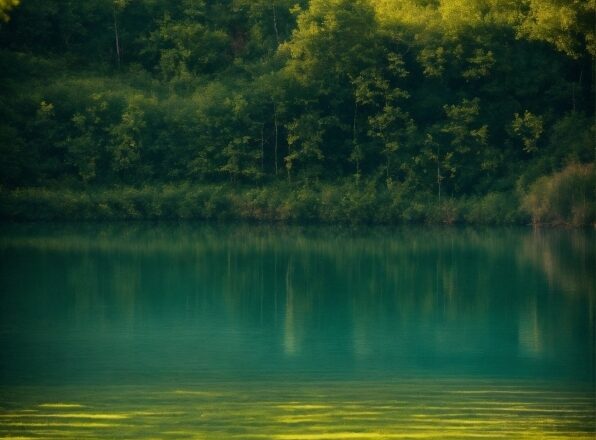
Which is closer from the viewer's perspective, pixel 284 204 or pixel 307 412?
pixel 307 412

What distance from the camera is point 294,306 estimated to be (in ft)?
55.3

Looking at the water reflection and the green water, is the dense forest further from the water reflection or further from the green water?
the green water

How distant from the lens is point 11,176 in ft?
112

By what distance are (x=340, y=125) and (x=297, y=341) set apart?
2269 cm

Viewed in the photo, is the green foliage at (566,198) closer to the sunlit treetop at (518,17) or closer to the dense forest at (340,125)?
the dense forest at (340,125)

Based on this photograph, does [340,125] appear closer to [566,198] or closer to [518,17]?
[518,17]

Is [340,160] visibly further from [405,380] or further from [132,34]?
[405,380]

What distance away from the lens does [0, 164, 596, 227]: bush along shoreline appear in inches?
1273

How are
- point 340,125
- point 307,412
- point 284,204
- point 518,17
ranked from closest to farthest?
point 307,412
point 284,204
point 518,17
point 340,125

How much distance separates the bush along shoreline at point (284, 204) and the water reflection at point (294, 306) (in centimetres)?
367

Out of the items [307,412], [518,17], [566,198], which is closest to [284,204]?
[566,198]

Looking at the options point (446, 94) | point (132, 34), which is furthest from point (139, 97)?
point (446, 94)

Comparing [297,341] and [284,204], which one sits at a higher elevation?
[284,204]

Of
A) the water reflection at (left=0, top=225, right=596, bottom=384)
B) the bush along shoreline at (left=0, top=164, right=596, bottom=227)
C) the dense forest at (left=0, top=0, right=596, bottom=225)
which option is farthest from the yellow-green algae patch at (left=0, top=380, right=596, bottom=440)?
the dense forest at (left=0, top=0, right=596, bottom=225)
